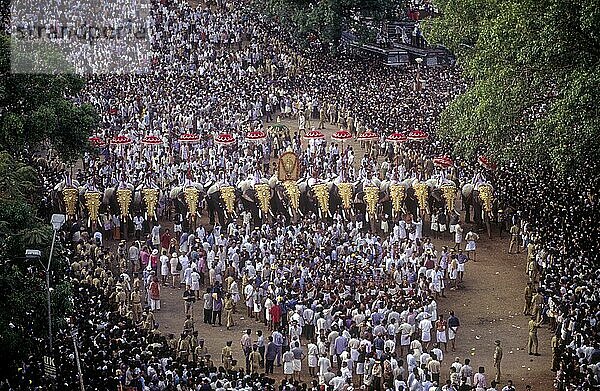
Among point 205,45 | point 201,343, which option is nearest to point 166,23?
point 205,45

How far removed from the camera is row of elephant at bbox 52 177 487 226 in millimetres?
37969

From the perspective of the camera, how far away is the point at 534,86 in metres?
35.6

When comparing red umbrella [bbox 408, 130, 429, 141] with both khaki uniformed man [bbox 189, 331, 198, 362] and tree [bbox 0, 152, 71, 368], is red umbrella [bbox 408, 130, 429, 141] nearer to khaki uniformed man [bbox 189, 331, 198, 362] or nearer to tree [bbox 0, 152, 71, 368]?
khaki uniformed man [bbox 189, 331, 198, 362]

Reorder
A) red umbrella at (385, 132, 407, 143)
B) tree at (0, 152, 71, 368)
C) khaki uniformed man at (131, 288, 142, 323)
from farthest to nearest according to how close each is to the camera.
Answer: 1. red umbrella at (385, 132, 407, 143)
2. khaki uniformed man at (131, 288, 142, 323)
3. tree at (0, 152, 71, 368)

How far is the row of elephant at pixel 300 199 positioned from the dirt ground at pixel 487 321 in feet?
5.42

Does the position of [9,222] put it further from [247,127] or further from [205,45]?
[205,45]

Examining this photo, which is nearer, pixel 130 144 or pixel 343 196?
pixel 343 196

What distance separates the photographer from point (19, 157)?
38469mm

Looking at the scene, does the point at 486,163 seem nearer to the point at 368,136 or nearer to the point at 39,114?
the point at 368,136

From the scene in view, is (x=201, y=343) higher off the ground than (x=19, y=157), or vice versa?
(x=19, y=157)

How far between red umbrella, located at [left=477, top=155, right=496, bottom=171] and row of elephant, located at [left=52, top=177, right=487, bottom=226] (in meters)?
2.10

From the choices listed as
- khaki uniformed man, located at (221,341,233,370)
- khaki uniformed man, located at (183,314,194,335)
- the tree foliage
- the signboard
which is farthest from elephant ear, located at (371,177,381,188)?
the tree foliage

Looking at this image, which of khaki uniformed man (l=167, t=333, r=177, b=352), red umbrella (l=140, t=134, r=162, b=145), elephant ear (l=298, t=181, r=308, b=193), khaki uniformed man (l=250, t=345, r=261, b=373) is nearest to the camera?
khaki uniformed man (l=250, t=345, r=261, b=373)

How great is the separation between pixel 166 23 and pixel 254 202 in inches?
1072
